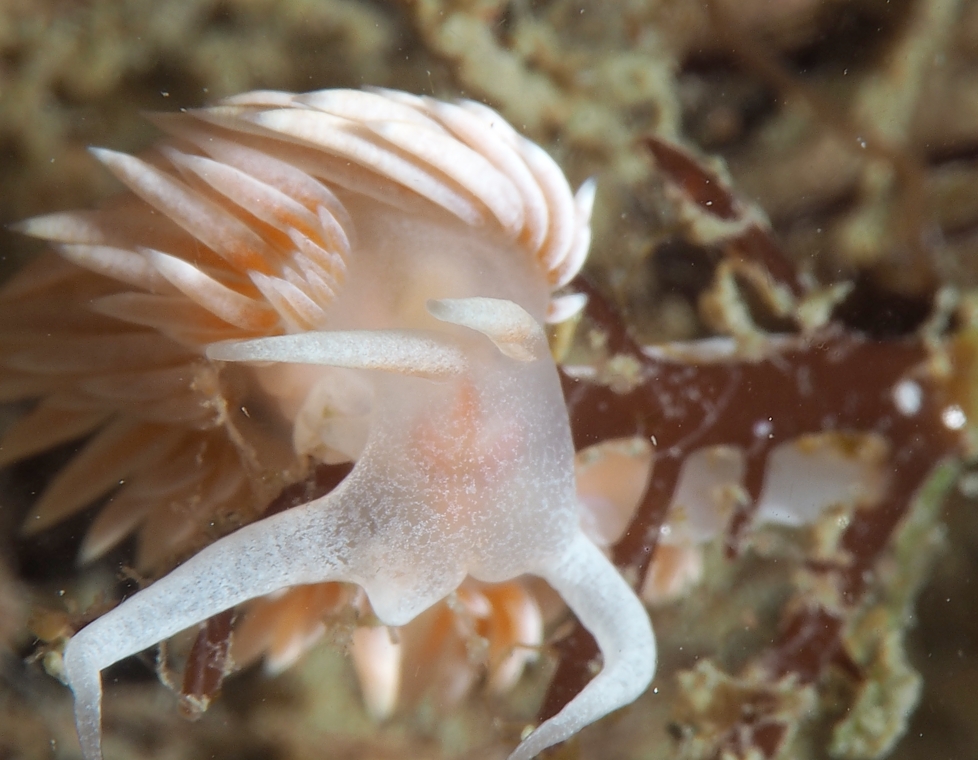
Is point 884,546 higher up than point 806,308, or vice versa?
point 806,308

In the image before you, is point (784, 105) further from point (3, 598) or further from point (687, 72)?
point (3, 598)

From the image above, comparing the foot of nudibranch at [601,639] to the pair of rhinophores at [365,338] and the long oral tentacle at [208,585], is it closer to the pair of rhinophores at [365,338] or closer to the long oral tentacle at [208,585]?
the pair of rhinophores at [365,338]

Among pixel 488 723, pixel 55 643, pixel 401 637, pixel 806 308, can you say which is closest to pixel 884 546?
pixel 806 308

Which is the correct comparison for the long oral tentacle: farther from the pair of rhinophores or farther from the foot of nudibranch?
the foot of nudibranch

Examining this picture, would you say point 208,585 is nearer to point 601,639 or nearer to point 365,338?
point 365,338

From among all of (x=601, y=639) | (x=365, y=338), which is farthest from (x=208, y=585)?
(x=601, y=639)

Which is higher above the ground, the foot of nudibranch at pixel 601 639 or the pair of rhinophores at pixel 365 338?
the pair of rhinophores at pixel 365 338

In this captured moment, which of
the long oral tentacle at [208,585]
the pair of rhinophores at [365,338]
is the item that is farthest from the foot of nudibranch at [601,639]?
the long oral tentacle at [208,585]

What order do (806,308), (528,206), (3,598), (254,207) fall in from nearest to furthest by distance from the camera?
(254,207)
(528,206)
(3,598)
(806,308)
